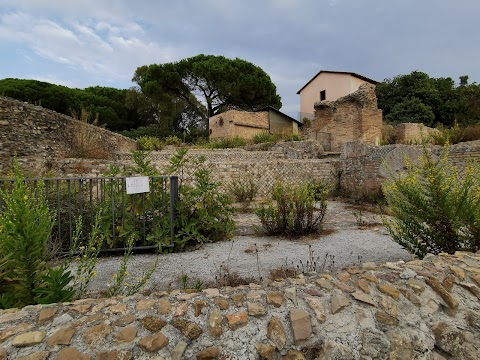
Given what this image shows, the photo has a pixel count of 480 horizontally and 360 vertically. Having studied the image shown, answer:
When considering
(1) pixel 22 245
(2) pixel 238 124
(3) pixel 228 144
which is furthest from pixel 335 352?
(2) pixel 238 124

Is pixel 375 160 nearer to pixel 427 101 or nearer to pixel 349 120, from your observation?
pixel 349 120

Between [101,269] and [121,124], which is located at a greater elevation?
[121,124]

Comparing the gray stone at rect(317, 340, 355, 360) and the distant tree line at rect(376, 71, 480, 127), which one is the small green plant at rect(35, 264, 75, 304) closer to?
the gray stone at rect(317, 340, 355, 360)

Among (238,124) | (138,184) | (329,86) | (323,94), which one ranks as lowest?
(138,184)

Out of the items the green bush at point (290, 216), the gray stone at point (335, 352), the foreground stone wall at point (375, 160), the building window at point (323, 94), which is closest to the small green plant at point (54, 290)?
the gray stone at point (335, 352)

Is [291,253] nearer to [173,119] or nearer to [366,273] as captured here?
[366,273]

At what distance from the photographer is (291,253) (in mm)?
3533

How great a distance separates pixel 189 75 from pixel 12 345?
27.0m

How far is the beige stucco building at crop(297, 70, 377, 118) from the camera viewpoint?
2645cm

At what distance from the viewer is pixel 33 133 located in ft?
25.6

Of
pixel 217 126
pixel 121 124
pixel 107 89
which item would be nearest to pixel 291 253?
pixel 217 126

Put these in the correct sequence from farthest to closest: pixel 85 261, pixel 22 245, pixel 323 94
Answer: pixel 323 94 → pixel 85 261 → pixel 22 245

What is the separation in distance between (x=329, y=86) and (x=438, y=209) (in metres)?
27.6

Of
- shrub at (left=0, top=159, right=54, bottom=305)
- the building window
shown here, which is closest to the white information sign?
shrub at (left=0, top=159, right=54, bottom=305)
